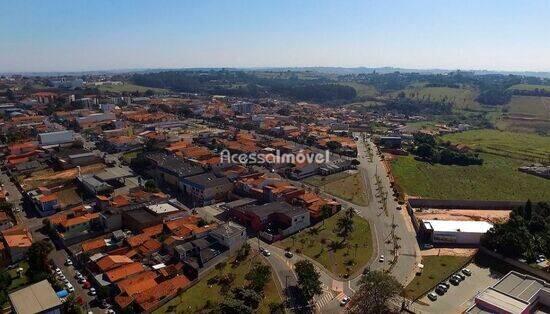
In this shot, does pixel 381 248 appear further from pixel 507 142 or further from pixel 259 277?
pixel 507 142

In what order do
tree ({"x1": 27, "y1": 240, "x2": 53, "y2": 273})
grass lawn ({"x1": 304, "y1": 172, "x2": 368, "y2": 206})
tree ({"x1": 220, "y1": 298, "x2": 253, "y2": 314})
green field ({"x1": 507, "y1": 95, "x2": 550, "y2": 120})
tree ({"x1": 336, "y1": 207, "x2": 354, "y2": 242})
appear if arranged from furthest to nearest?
green field ({"x1": 507, "y1": 95, "x2": 550, "y2": 120}) → grass lawn ({"x1": 304, "y1": 172, "x2": 368, "y2": 206}) → tree ({"x1": 336, "y1": 207, "x2": 354, "y2": 242}) → tree ({"x1": 27, "y1": 240, "x2": 53, "y2": 273}) → tree ({"x1": 220, "y1": 298, "x2": 253, "y2": 314})

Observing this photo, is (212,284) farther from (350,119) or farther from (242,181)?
(350,119)

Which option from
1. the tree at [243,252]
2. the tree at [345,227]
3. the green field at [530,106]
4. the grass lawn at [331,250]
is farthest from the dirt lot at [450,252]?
the green field at [530,106]

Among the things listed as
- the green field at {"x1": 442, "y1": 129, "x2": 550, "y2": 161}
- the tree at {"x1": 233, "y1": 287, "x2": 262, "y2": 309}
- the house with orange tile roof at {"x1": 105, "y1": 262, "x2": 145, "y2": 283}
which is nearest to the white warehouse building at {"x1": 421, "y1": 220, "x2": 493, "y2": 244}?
the tree at {"x1": 233, "y1": 287, "x2": 262, "y2": 309}

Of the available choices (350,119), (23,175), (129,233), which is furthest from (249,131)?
(129,233)

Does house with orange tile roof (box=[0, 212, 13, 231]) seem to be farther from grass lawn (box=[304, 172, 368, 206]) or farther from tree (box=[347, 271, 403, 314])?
grass lawn (box=[304, 172, 368, 206])

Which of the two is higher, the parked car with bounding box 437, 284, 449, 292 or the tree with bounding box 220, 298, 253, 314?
the tree with bounding box 220, 298, 253, 314

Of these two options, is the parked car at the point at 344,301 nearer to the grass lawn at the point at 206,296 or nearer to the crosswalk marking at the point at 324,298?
the crosswalk marking at the point at 324,298

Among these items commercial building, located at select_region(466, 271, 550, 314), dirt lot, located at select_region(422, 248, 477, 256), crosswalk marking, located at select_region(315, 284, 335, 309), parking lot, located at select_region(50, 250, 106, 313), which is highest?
commercial building, located at select_region(466, 271, 550, 314)
